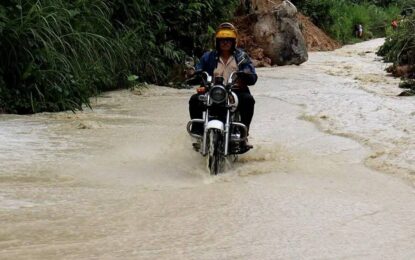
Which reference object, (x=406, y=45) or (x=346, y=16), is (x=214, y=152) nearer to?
(x=406, y=45)

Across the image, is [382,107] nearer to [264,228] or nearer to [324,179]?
[324,179]

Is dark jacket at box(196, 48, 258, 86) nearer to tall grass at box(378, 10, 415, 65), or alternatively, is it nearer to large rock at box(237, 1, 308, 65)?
tall grass at box(378, 10, 415, 65)

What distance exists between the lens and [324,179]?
5.80 meters

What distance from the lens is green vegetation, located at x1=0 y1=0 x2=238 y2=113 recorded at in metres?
8.84

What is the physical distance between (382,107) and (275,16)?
933cm

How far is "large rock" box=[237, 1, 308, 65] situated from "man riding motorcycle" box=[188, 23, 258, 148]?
12.6m

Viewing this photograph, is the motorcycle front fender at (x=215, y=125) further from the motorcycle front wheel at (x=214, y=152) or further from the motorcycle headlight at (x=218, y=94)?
the motorcycle headlight at (x=218, y=94)

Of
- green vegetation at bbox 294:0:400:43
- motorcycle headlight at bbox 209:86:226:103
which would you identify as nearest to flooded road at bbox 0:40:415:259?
motorcycle headlight at bbox 209:86:226:103

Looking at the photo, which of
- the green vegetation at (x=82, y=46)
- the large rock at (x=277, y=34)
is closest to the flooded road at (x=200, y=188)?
the green vegetation at (x=82, y=46)

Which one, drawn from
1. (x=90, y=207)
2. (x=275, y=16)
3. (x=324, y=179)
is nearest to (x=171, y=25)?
(x=275, y=16)

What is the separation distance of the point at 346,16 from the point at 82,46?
25948mm

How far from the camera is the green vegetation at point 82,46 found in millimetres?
8844

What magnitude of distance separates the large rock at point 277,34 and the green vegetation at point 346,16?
6.79 meters

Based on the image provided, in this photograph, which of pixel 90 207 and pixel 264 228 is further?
pixel 90 207
